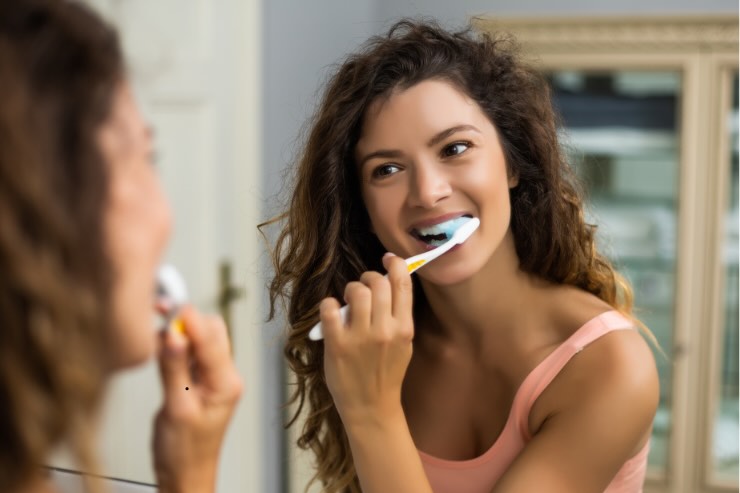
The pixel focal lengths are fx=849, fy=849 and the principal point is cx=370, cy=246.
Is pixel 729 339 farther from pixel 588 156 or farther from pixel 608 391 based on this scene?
pixel 608 391

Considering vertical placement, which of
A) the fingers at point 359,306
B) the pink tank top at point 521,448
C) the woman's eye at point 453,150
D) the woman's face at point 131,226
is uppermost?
the woman's face at point 131,226

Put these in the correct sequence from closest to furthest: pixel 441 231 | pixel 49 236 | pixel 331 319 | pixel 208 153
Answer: pixel 49 236 < pixel 331 319 < pixel 441 231 < pixel 208 153

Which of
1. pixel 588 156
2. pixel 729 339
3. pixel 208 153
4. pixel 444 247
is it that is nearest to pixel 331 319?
pixel 444 247

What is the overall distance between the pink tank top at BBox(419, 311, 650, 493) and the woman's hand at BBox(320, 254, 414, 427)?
154mm

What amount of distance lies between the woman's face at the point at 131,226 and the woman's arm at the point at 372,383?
0.25 m

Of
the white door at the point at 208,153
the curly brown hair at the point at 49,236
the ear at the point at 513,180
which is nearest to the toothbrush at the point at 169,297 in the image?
the curly brown hair at the point at 49,236

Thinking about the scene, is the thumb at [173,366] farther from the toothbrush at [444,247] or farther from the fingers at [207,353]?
the toothbrush at [444,247]

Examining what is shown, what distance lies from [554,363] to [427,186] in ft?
0.67

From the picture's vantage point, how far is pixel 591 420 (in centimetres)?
74

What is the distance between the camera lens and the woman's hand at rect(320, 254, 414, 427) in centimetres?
69

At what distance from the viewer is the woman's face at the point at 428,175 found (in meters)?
0.78

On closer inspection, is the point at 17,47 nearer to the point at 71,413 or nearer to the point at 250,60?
the point at 71,413

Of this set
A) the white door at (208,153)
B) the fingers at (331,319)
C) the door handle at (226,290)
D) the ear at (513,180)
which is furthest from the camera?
the door handle at (226,290)

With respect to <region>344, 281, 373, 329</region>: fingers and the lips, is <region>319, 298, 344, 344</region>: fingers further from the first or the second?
the lips
